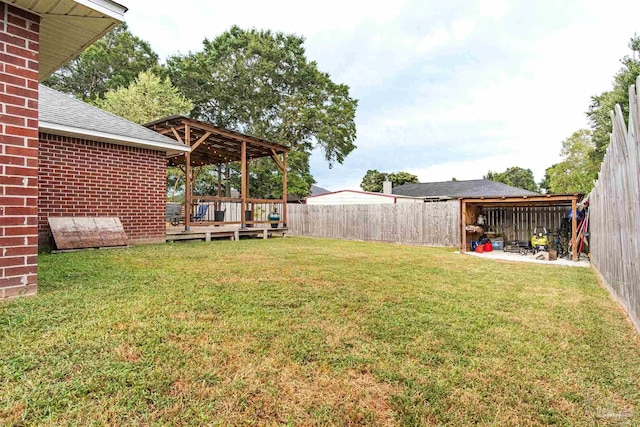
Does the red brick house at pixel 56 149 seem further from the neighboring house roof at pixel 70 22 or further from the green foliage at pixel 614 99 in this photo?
the green foliage at pixel 614 99

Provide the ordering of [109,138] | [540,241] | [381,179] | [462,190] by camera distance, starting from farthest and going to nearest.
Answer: [381,179] < [462,190] < [540,241] < [109,138]

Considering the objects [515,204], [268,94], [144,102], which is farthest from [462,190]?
[144,102]

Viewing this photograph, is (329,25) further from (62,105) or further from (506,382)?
(506,382)

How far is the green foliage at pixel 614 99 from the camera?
16.8 meters

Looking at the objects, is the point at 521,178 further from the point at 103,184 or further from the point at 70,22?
the point at 70,22

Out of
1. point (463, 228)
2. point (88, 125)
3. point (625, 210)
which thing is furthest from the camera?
point (463, 228)

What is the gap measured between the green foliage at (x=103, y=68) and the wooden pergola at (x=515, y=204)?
2386cm

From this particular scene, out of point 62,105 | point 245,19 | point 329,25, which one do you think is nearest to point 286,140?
point 245,19

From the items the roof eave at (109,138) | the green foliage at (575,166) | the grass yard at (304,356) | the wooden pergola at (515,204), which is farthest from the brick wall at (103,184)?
the green foliage at (575,166)

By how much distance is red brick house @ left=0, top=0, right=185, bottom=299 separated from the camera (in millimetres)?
3055

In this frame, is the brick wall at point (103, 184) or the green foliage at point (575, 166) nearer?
the brick wall at point (103, 184)

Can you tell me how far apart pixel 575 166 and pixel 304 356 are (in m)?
38.4

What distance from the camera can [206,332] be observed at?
8.16 feet

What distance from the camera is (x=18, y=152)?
310 cm
